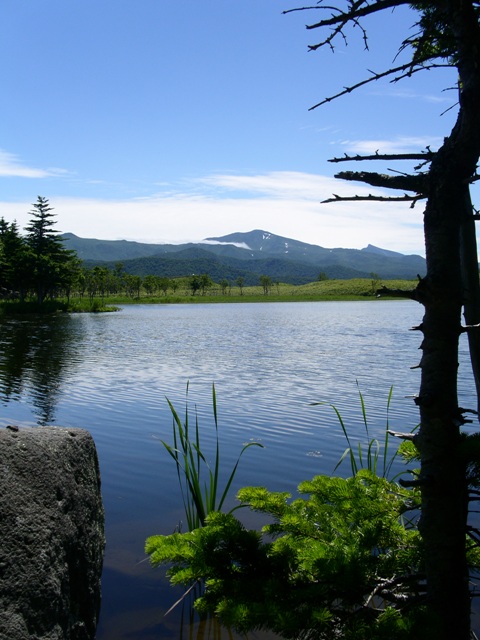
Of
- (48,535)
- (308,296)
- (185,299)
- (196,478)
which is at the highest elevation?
(308,296)

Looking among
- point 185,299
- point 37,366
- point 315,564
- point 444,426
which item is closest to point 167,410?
point 37,366

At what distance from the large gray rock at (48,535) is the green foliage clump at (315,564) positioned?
0.52 metres

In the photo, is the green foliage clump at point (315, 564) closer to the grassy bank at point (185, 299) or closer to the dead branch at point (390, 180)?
the dead branch at point (390, 180)

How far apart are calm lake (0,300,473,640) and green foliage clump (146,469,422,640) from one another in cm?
192

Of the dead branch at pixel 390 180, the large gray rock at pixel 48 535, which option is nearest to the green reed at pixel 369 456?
the dead branch at pixel 390 180

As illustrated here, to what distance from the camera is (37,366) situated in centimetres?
2289

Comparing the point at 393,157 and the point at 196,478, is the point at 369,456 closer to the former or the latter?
the point at 196,478

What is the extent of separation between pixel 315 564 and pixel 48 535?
1415 millimetres

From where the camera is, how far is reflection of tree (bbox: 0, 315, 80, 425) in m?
15.9

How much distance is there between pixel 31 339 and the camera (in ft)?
116

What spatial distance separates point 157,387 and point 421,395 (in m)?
15.7

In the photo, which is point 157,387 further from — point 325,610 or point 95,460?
point 325,610

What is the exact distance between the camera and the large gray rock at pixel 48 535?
2.88 meters

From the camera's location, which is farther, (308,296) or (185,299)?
(308,296)
